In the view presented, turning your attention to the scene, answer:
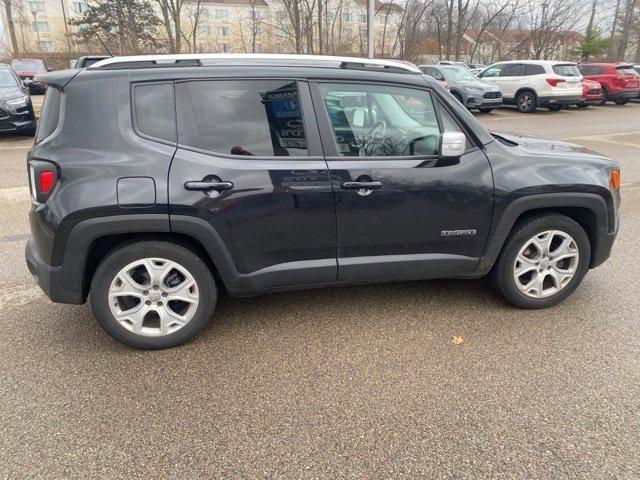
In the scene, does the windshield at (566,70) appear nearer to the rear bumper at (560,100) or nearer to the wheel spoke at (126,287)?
the rear bumper at (560,100)

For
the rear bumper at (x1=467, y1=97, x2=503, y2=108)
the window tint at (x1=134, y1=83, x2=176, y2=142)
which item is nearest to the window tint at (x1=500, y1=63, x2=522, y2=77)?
the rear bumper at (x1=467, y1=97, x2=503, y2=108)

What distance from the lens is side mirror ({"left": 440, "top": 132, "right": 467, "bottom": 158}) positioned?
2922mm

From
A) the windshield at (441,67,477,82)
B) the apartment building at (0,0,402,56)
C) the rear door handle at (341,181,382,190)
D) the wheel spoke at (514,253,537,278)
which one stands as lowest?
the wheel spoke at (514,253,537,278)

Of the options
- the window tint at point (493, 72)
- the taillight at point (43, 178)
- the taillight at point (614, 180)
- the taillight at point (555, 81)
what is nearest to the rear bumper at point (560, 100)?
the taillight at point (555, 81)

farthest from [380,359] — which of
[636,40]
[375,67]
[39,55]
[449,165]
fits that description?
[636,40]

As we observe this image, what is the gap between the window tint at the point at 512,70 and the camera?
57.6 ft

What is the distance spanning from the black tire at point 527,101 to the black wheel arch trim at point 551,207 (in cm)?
1571

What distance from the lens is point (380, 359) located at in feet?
9.40

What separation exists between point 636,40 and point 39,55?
53.8 meters

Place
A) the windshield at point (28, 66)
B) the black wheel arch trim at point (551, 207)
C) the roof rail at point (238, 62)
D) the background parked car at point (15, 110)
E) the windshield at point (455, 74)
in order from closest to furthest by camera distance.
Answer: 1. the roof rail at point (238, 62)
2. the black wheel arch trim at point (551, 207)
3. the background parked car at point (15, 110)
4. the windshield at point (455, 74)
5. the windshield at point (28, 66)

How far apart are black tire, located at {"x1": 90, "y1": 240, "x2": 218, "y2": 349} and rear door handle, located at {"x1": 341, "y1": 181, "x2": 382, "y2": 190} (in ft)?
3.37

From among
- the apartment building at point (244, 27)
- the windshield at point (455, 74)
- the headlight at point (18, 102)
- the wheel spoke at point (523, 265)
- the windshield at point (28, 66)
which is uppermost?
the apartment building at point (244, 27)

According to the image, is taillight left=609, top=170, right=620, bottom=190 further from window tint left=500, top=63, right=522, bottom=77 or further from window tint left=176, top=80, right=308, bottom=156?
window tint left=500, top=63, right=522, bottom=77

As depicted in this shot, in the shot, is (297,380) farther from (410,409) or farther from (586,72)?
(586,72)
